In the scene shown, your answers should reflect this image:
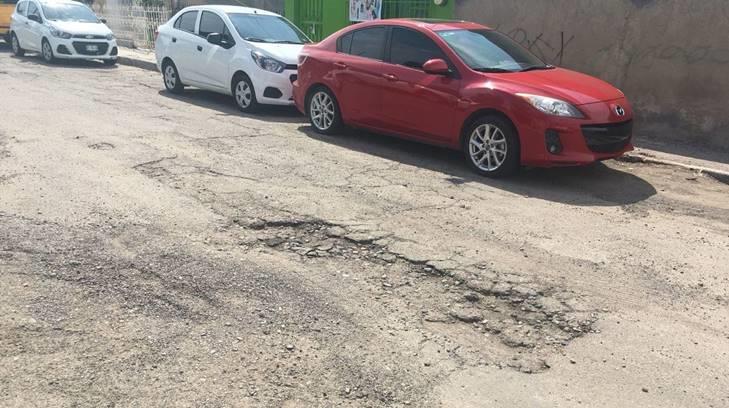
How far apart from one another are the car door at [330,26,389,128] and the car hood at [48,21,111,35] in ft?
36.1

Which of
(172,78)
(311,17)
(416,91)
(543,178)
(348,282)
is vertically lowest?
(348,282)

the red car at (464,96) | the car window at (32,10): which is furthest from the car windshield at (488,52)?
the car window at (32,10)

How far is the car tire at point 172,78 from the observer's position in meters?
12.5

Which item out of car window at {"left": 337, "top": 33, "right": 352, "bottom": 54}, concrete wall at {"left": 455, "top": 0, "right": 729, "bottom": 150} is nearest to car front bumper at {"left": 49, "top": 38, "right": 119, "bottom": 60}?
car window at {"left": 337, "top": 33, "right": 352, "bottom": 54}

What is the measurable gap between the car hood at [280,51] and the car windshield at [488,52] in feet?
10.9

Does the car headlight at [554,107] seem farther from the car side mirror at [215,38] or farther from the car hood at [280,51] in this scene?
the car side mirror at [215,38]

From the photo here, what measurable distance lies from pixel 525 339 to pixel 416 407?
98 centimetres

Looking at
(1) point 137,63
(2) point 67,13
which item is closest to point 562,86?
(1) point 137,63

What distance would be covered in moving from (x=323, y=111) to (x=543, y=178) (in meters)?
3.36

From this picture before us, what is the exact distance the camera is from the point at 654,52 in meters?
9.80

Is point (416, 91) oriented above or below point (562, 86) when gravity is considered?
below

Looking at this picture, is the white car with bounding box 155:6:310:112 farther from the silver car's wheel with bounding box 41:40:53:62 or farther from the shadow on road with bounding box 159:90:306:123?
the silver car's wheel with bounding box 41:40:53:62

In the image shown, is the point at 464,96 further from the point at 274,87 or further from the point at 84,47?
the point at 84,47

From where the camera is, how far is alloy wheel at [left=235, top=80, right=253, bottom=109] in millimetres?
10773
